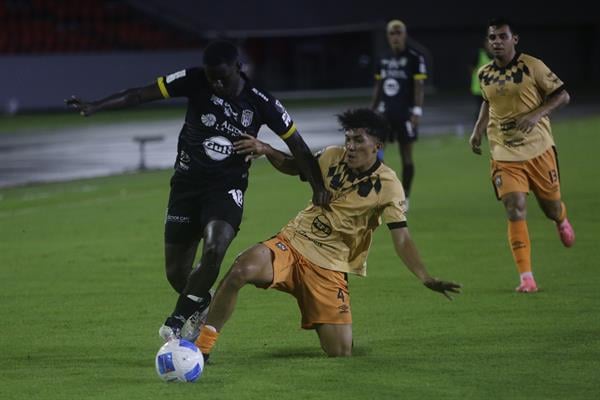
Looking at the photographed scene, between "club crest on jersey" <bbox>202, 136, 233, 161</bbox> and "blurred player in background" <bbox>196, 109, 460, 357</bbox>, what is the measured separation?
17 cm

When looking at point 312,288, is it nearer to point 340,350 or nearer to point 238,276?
point 340,350

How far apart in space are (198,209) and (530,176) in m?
3.81

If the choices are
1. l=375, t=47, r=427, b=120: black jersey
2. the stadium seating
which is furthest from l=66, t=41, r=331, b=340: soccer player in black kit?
the stadium seating

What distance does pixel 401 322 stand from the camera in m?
9.80

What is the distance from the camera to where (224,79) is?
831 centimetres

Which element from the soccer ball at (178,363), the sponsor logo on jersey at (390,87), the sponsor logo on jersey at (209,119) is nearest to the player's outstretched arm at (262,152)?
the sponsor logo on jersey at (209,119)

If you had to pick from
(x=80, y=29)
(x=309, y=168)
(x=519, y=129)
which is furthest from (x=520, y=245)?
(x=80, y=29)

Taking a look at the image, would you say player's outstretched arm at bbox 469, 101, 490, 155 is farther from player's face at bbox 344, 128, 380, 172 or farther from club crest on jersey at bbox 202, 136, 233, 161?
club crest on jersey at bbox 202, 136, 233, 161

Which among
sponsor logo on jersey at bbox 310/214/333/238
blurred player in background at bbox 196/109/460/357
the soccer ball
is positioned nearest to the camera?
the soccer ball

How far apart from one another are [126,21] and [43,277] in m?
34.9

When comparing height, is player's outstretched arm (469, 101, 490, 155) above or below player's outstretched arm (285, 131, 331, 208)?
below

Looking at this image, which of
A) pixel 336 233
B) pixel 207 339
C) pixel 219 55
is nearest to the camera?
pixel 207 339

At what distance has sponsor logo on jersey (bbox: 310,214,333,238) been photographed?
862 centimetres

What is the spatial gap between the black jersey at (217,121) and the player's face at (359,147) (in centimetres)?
42
